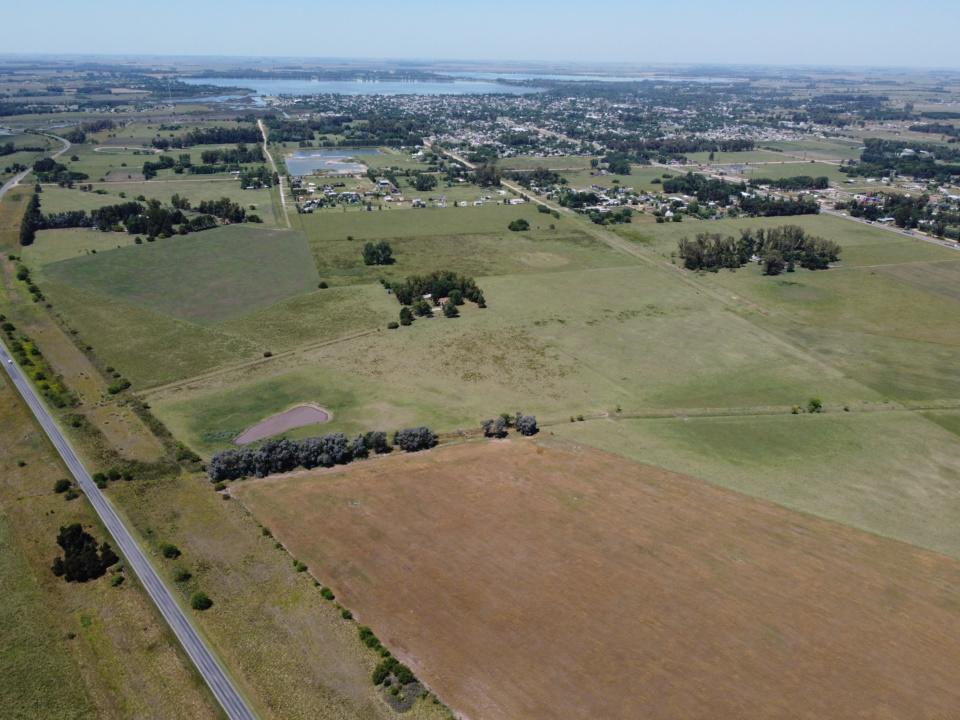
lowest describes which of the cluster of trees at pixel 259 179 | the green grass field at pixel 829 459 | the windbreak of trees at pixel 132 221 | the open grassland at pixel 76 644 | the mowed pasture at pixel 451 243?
the open grassland at pixel 76 644

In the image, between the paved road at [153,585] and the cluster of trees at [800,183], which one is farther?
the cluster of trees at [800,183]

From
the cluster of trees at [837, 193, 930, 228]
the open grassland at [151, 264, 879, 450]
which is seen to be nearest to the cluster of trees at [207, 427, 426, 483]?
the open grassland at [151, 264, 879, 450]

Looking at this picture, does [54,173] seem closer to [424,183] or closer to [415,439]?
[424,183]

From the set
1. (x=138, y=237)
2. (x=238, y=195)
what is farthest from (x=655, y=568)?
(x=238, y=195)

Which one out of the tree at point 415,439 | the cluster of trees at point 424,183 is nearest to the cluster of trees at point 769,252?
the tree at point 415,439

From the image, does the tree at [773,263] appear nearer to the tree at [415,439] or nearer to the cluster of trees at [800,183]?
the cluster of trees at [800,183]

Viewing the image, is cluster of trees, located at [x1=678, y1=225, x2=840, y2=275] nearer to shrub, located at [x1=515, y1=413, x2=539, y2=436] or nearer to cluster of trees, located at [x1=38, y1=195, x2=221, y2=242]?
shrub, located at [x1=515, y1=413, x2=539, y2=436]
